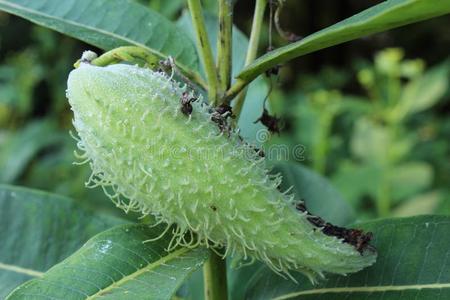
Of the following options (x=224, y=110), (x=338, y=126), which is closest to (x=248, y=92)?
(x=224, y=110)

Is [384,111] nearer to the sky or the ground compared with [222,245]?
nearer to the ground

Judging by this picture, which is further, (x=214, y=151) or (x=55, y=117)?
(x=55, y=117)

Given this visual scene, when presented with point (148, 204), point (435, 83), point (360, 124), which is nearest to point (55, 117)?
point (360, 124)

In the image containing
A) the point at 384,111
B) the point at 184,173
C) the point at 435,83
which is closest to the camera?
the point at 184,173

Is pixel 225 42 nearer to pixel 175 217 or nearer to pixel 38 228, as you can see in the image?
pixel 175 217

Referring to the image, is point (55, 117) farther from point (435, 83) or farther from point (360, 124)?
point (435, 83)

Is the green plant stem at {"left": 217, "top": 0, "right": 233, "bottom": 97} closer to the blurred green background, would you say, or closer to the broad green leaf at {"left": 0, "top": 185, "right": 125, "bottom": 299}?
the blurred green background

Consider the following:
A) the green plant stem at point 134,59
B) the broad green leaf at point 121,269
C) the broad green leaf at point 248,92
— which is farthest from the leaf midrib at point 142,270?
the broad green leaf at point 248,92
